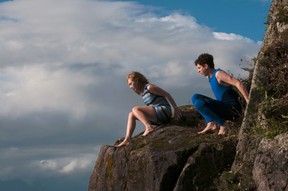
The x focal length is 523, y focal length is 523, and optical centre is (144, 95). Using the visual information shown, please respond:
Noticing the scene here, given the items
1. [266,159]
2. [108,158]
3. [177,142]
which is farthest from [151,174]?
[266,159]

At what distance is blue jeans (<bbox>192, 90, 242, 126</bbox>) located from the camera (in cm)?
1335

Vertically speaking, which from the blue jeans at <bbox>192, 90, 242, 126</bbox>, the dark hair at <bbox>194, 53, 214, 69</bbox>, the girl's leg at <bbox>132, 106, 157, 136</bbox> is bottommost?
the blue jeans at <bbox>192, 90, 242, 126</bbox>

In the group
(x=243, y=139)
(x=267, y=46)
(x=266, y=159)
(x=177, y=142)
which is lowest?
(x=266, y=159)

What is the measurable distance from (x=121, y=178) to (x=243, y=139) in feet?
12.7

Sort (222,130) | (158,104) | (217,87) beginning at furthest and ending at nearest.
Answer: (158,104)
(217,87)
(222,130)

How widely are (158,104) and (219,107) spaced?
92.6 inches

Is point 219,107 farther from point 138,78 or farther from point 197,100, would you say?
point 138,78

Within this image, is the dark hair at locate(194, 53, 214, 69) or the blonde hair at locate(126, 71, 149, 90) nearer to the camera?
the dark hair at locate(194, 53, 214, 69)

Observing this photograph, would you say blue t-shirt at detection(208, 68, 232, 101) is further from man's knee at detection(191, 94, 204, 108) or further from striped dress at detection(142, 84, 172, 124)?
striped dress at detection(142, 84, 172, 124)

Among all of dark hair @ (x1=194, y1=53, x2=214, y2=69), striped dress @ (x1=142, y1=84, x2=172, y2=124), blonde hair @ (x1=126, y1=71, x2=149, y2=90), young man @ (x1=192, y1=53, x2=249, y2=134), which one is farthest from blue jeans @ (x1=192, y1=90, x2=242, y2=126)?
blonde hair @ (x1=126, y1=71, x2=149, y2=90)

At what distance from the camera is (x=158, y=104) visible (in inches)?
596

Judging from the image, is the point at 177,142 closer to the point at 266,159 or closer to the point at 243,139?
the point at 243,139

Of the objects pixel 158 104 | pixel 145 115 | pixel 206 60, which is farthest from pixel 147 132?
pixel 206 60

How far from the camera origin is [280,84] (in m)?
11.5
